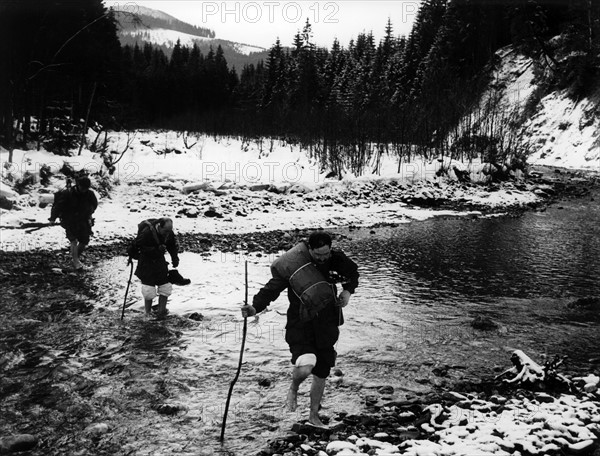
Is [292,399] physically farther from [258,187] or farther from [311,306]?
[258,187]

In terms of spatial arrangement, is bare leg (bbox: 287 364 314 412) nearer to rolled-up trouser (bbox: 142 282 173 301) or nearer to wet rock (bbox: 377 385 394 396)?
wet rock (bbox: 377 385 394 396)

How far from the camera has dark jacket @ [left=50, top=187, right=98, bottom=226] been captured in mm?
10383

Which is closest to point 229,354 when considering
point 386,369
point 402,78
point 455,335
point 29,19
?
point 386,369

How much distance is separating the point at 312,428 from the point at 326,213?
14332 mm

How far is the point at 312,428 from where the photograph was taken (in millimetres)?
4648

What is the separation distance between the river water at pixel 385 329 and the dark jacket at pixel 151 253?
0.70 metres

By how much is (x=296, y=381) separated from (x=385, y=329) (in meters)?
3.15

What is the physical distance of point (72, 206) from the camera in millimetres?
10508

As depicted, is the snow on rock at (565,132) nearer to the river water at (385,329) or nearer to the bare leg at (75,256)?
the river water at (385,329)

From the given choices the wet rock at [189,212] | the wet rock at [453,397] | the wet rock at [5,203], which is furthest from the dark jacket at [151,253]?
the wet rock at [5,203]

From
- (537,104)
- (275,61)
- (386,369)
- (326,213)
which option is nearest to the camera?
(386,369)

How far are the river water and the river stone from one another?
3.14 ft

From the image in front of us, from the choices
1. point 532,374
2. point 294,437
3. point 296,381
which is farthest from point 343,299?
point 532,374

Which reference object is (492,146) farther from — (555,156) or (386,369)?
(386,369)
